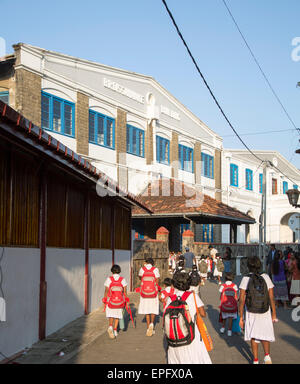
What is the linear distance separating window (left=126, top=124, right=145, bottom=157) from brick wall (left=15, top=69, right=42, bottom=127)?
7.68m

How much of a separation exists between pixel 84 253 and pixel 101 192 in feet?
6.89

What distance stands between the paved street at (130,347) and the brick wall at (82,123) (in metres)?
12.9

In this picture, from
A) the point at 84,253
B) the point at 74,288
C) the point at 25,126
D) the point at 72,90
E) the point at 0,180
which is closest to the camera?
the point at 25,126

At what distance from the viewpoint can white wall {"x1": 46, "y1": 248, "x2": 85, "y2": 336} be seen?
10.7 meters

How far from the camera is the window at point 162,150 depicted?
31234 millimetres

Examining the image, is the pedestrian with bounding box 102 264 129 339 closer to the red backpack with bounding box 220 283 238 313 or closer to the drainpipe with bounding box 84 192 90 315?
the red backpack with bounding box 220 283 238 313

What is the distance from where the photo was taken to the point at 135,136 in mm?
29453

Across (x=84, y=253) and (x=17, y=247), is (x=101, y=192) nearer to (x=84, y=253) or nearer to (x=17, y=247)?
(x=84, y=253)

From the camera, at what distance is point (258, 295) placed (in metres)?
7.86

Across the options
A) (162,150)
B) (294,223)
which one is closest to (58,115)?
(162,150)

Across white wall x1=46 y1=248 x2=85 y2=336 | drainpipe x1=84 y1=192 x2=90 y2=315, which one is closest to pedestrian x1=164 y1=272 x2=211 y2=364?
white wall x1=46 y1=248 x2=85 y2=336

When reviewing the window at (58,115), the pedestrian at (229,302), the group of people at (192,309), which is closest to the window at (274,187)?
the window at (58,115)

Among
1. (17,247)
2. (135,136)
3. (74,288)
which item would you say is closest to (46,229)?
(17,247)
